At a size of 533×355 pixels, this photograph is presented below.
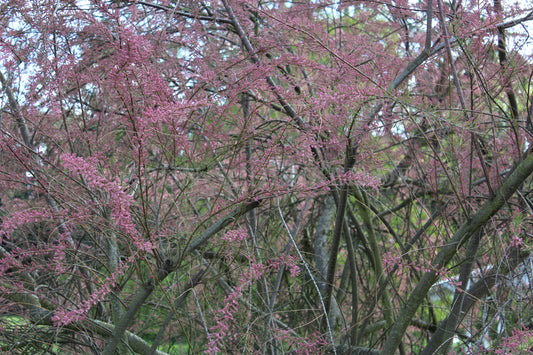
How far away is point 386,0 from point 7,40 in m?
2.18

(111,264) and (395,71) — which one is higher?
(395,71)

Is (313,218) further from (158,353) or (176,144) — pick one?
(176,144)

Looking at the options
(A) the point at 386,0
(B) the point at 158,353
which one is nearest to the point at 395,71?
(A) the point at 386,0

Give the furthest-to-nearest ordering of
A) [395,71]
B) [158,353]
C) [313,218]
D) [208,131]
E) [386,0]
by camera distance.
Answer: [313,218] → [395,71] → [386,0] → [158,353] → [208,131]

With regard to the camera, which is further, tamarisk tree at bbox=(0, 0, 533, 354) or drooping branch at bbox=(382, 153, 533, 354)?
drooping branch at bbox=(382, 153, 533, 354)

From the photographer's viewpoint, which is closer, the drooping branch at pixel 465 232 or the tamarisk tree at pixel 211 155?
the tamarisk tree at pixel 211 155

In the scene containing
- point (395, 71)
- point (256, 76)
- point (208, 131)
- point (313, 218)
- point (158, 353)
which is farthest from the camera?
point (313, 218)

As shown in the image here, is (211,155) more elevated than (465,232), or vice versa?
(211,155)

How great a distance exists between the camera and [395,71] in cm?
336

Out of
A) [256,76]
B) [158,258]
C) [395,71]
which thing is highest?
[395,71]

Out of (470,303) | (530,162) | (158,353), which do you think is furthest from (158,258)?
(470,303)

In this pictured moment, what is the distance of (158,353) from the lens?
279 cm

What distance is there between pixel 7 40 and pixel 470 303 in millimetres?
2871

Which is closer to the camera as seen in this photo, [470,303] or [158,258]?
[158,258]
